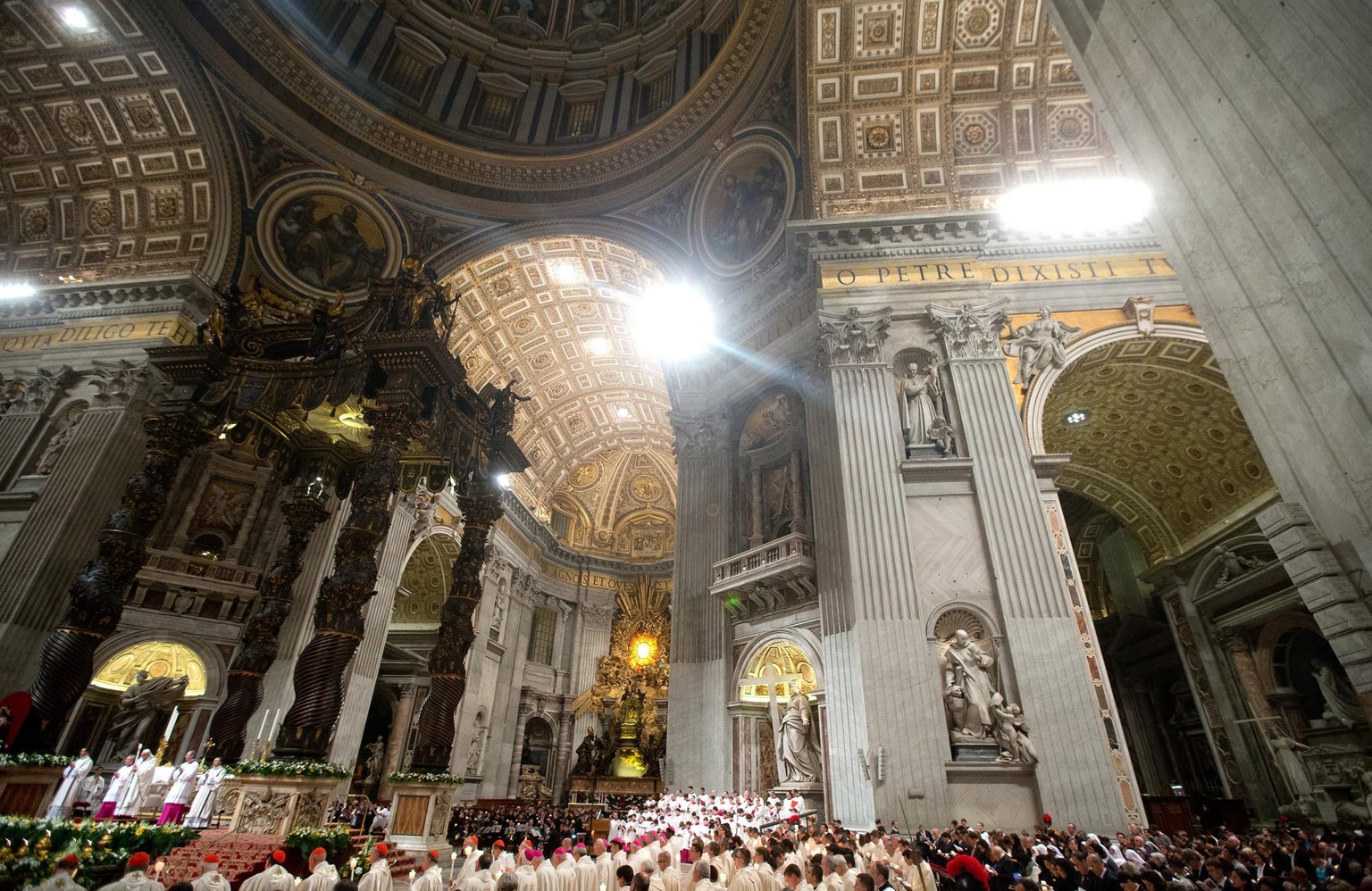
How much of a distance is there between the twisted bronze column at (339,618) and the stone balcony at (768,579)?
6.05 meters

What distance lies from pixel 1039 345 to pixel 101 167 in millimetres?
21100

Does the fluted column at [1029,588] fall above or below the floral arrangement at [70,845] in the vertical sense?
above

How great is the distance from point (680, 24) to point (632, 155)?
12.9 feet

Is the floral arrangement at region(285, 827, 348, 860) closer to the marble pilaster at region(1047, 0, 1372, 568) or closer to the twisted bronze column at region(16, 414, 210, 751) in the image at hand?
the twisted bronze column at region(16, 414, 210, 751)

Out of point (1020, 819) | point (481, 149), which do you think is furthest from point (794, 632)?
point (481, 149)

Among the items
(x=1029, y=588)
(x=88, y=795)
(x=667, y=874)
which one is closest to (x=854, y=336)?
(x=1029, y=588)

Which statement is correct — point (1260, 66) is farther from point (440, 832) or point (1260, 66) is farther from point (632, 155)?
point (632, 155)

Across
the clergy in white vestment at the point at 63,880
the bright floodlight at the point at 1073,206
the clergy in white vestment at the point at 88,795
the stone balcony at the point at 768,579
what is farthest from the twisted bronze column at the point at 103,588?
the bright floodlight at the point at 1073,206

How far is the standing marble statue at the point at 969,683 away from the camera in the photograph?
26.3 ft

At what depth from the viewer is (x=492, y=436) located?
33.7 ft

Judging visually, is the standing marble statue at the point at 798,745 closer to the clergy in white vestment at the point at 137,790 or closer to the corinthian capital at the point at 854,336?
the corinthian capital at the point at 854,336

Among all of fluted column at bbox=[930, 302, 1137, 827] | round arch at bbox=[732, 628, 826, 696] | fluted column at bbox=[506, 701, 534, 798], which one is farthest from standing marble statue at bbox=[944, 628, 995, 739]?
fluted column at bbox=[506, 701, 534, 798]

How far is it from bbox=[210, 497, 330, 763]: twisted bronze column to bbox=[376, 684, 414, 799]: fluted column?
9220 mm

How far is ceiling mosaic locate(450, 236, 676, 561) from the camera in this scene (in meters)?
18.7
